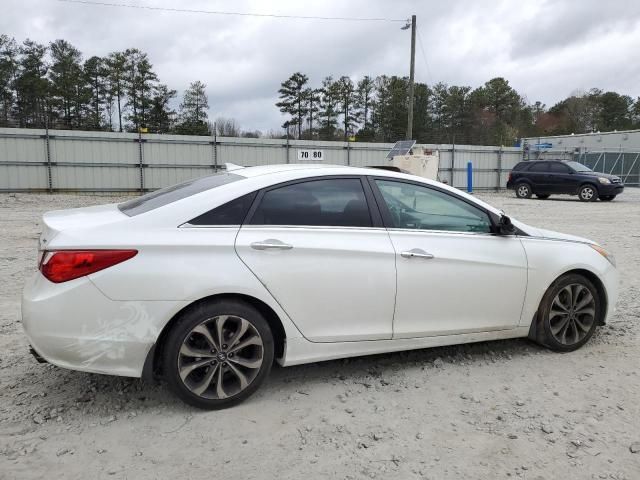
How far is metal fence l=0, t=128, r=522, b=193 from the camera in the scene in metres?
19.0

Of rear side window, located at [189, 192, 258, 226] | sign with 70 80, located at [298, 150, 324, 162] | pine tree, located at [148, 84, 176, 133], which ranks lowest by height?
rear side window, located at [189, 192, 258, 226]

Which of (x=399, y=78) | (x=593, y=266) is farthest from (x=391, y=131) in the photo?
(x=593, y=266)

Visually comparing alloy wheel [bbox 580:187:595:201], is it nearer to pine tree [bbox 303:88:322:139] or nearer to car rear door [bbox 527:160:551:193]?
car rear door [bbox 527:160:551:193]

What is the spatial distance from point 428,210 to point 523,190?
19523 mm

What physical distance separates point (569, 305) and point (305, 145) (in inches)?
769

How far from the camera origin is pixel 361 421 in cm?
297

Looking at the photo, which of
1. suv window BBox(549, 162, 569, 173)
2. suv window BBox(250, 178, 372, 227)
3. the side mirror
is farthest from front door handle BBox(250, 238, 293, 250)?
suv window BBox(549, 162, 569, 173)

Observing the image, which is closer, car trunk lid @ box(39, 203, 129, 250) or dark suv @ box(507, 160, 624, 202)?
car trunk lid @ box(39, 203, 129, 250)

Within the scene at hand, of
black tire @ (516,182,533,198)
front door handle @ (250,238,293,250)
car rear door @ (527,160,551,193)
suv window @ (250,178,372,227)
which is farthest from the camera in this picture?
black tire @ (516,182,533,198)

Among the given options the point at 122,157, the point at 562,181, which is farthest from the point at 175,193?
the point at 562,181

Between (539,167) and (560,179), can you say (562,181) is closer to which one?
(560,179)

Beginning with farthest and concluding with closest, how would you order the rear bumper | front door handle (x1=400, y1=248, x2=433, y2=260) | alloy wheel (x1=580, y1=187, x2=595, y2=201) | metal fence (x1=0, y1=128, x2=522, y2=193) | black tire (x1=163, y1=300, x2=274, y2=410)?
alloy wheel (x1=580, y1=187, x2=595, y2=201)
metal fence (x1=0, y1=128, x2=522, y2=193)
front door handle (x1=400, y1=248, x2=433, y2=260)
black tire (x1=163, y1=300, x2=274, y2=410)
the rear bumper

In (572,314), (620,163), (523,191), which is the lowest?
(523,191)

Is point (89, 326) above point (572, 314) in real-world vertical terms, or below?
above
